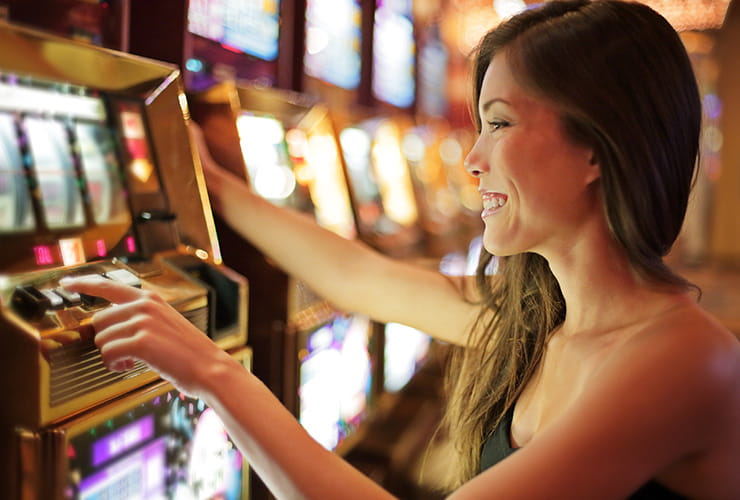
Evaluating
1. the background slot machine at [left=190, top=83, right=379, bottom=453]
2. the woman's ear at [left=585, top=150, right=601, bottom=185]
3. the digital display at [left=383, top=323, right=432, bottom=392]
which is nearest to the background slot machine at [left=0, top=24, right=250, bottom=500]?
the background slot machine at [left=190, top=83, right=379, bottom=453]

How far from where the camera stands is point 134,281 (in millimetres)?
1222

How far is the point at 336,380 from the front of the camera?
2303mm

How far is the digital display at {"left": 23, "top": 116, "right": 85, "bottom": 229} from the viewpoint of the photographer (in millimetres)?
1304

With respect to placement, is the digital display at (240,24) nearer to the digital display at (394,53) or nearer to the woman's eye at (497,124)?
the woman's eye at (497,124)

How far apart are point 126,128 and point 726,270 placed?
10.2m

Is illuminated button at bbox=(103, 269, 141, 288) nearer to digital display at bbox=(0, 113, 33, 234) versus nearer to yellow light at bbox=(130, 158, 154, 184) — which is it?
digital display at bbox=(0, 113, 33, 234)

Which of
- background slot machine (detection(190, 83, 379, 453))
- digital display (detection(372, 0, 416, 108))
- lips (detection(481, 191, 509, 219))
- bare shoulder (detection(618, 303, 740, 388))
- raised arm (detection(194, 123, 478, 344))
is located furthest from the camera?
digital display (detection(372, 0, 416, 108))

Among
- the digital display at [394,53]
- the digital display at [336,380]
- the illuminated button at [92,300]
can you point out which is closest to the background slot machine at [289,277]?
the digital display at [336,380]

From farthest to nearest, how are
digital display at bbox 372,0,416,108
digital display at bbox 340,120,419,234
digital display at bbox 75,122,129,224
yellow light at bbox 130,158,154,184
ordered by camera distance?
digital display at bbox 372,0,416,108, digital display at bbox 340,120,419,234, yellow light at bbox 130,158,154,184, digital display at bbox 75,122,129,224

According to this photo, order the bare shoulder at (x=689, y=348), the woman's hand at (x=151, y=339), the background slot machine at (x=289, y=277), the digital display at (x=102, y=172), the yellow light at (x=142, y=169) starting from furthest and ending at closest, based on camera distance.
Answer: the background slot machine at (x=289, y=277) → the yellow light at (x=142, y=169) → the digital display at (x=102, y=172) → the bare shoulder at (x=689, y=348) → the woman's hand at (x=151, y=339)

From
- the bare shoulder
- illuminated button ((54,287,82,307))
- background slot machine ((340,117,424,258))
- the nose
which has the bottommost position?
background slot machine ((340,117,424,258))

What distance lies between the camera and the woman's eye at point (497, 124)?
4.22 feet

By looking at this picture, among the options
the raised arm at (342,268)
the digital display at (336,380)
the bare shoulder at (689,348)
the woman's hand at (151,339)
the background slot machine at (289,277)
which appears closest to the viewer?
the woman's hand at (151,339)

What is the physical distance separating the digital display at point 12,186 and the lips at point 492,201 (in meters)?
0.82
